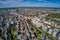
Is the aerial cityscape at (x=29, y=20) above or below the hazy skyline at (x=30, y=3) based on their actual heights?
below

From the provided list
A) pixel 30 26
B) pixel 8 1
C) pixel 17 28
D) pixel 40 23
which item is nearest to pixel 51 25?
pixel 40 23

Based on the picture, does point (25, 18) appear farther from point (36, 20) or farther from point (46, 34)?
point (46, 34)

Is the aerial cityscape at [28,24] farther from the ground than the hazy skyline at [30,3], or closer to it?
closer to it

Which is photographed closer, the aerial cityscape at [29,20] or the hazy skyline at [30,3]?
the aerial cityscape at [29,20]

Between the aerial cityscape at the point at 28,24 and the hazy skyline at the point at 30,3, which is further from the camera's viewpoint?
the hazy skyline at the point at 30,3

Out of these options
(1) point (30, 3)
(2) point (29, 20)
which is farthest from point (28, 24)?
(1) point (30, 3)

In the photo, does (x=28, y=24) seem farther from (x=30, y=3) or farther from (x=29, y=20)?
(x=30, y=3)

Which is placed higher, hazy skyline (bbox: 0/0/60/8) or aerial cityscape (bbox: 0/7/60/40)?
hazy skyline (bbox: 0/0/60/8)

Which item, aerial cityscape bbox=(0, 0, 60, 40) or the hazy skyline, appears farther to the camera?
the hazy skyline

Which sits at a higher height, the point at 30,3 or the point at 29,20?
the point at 30,3
